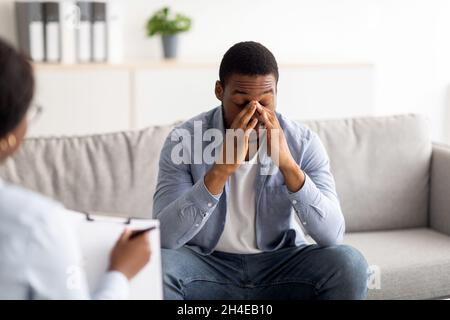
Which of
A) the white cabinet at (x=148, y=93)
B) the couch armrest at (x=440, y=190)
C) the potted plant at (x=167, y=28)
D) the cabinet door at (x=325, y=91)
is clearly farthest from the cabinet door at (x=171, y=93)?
the couch armrest at (x=440, y=190)

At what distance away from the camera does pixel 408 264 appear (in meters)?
2.10

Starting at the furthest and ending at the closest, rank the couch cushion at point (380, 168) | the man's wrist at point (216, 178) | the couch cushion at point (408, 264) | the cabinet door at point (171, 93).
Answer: the cabinet door at point (171, 93)
the couch cushion at point (380, 168)
the couch cushion at point (408, 264)
the man's wrist at point (216, 178)

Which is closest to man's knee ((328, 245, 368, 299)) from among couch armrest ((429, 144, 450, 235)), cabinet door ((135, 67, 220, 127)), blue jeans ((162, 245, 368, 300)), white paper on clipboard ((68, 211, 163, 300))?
blue jeans ((162, 245, 368, 300))

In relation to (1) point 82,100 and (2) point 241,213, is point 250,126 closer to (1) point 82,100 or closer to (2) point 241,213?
(2) point 241,213

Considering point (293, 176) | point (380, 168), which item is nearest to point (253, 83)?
point (293, 176)

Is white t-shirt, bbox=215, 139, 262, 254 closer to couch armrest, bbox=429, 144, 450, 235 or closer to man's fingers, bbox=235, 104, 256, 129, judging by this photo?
man's fingers, bbox=235, 104, 256, 129

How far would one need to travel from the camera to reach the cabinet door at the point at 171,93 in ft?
10.9

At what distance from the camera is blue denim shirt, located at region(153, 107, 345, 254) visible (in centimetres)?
168

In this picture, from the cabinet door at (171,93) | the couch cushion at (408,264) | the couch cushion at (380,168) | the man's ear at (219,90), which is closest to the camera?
the man's ear at (219,90)

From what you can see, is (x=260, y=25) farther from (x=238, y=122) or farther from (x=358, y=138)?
(x=238, y=122)

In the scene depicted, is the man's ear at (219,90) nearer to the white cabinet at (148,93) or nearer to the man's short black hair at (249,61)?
the man's short black hair at (249,61)

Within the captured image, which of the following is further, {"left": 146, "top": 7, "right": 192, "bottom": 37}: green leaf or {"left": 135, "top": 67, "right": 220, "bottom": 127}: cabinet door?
{"left": 146, "top": 7, "right": 192, "bottom": 37}: green leaf

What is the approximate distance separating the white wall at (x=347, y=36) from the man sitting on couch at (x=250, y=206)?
71.0 inches

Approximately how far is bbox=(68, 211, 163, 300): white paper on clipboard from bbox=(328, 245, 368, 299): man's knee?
512 mm
